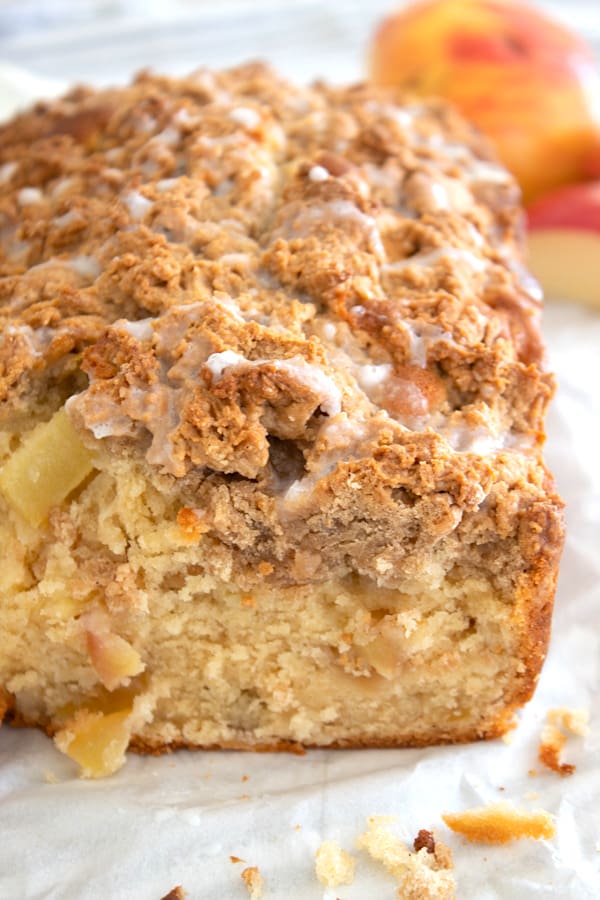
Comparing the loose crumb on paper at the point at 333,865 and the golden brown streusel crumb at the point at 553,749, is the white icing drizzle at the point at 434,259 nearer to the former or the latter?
the golden brown streusel crumb at the point at 553,749

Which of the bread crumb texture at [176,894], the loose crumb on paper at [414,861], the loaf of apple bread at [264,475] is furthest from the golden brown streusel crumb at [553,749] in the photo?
the bread crumb texture at [176,894]

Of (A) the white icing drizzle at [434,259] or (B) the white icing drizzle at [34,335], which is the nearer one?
(B) the white icing drizzle at [34,335]

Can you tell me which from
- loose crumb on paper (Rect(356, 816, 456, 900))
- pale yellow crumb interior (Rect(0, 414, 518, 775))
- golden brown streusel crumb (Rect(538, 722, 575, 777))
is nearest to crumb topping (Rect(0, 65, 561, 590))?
pale yellow crumb interior (Rect(0, 414, 518, 775))

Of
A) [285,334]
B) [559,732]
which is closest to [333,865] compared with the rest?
[559,732]

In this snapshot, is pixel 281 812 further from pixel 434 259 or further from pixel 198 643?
pixel 434 259

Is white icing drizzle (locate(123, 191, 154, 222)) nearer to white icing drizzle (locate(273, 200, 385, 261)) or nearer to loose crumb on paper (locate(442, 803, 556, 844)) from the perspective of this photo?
white icing drizzle (locate(273, 200, 385, 261))
